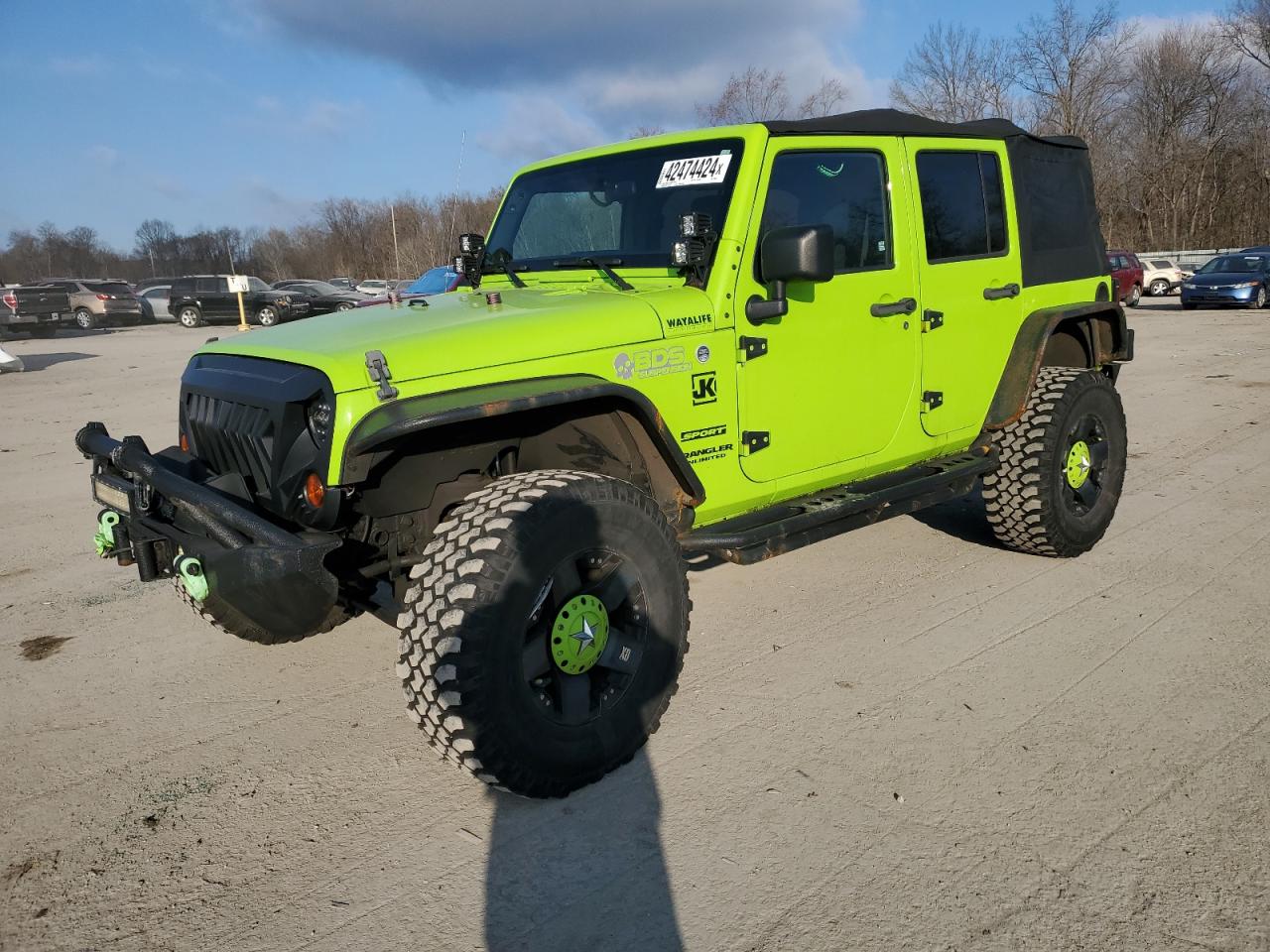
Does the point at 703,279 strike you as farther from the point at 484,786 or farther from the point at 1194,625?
the point at 1194,625

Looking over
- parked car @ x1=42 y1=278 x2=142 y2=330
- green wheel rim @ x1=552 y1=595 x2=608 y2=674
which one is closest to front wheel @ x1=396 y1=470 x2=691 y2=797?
green wheel rim @ x1=552 y1=595 x2=608 y2=674

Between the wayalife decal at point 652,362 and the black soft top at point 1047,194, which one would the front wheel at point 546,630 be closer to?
the wayalife decal at point 652,362

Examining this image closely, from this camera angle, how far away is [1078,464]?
5.12m

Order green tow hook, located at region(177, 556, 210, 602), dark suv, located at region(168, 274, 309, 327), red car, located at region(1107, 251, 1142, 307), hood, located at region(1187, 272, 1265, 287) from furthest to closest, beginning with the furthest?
dark suv, located at region(168, 274, 309, 327)
red car, located at region(1107, 251, 1142, 307)
hood, located at region(1187, 272, 1265, 287)
green tow hook, located at region(177, 556, 210, 602)

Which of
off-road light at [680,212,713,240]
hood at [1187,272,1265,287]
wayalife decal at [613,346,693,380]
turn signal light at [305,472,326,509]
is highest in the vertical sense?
off-road light at [680,212,713,240]

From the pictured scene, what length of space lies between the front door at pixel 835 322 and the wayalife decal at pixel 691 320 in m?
0.17

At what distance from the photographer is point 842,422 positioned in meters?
4.04

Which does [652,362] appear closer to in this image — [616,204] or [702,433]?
[702,433]

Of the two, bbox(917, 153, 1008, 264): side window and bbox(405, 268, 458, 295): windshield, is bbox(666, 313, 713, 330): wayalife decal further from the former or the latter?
bbox(405, 268, 458, 295): windshield

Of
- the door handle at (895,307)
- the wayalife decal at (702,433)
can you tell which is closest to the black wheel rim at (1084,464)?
the door handle at (895,307)

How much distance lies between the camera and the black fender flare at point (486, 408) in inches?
106

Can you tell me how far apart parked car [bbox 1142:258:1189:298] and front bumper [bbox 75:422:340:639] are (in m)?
33.0

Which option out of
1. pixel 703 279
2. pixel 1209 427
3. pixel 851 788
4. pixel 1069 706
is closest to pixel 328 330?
pixel 703 279

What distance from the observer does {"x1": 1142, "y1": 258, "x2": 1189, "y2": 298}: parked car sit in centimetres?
3023
